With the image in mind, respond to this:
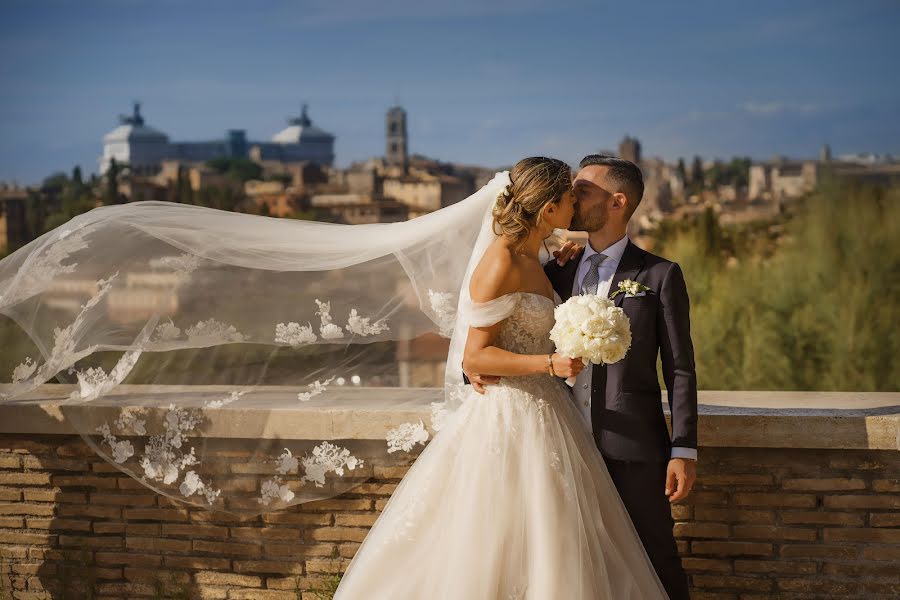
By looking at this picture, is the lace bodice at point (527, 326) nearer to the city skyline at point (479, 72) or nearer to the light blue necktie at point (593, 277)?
the light blue necktie at point (593, 277)

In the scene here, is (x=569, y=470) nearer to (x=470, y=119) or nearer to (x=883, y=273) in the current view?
(x=883, y=273)

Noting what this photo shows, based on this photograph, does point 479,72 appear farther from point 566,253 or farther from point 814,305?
point 566,253

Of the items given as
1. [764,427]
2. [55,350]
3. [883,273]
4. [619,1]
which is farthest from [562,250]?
[619,1]

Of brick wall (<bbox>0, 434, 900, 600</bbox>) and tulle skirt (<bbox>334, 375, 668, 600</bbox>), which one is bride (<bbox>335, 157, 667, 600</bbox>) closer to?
tulle skirt (<bbox>334, 375, 668, 600</bbox>)

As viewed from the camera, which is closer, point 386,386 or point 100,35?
point 386,386

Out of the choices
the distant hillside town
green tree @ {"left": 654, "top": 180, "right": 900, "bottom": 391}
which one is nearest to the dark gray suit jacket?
green tree @ {"left": 654, "top": 180, "right": 900, "bottom": 391}

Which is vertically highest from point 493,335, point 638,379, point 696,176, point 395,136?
point 395,136

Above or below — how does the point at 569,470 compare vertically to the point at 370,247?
below

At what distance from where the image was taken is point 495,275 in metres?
2.69

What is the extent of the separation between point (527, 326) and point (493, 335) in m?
0.10

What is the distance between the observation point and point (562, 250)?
3068 millimetres

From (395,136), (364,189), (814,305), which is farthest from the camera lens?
(395,136)

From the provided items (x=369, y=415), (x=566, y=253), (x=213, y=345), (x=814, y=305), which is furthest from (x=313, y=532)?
(x=814, y=305)

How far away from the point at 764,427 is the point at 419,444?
1.10m
